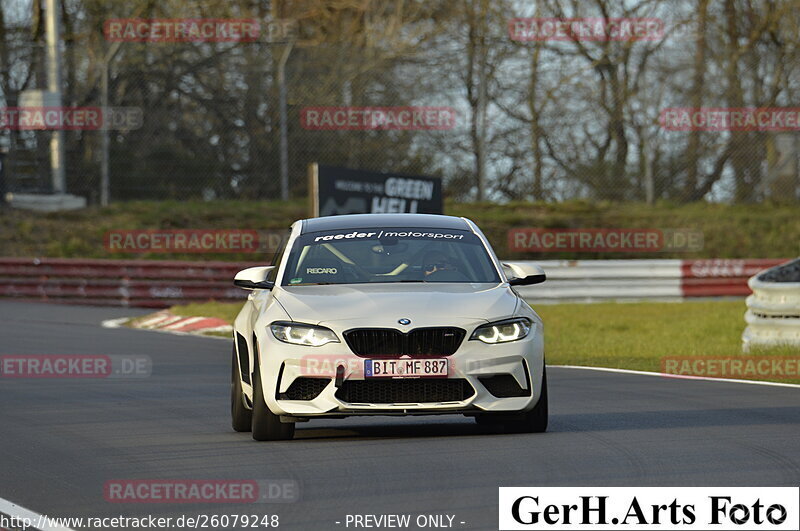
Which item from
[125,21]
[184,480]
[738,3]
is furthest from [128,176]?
[184,480]

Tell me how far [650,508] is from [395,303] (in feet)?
9.23

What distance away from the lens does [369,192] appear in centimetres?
2203

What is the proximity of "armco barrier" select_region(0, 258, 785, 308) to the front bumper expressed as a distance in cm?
1575

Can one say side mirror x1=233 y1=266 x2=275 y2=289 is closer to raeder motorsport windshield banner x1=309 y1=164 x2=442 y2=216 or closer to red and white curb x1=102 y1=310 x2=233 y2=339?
red and white curb x1=102 y1=310 x2=233 y2=339

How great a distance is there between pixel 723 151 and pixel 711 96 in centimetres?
103

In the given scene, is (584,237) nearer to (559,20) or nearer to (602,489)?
(559,20)

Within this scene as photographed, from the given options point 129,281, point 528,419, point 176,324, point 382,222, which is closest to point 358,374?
point 528,419

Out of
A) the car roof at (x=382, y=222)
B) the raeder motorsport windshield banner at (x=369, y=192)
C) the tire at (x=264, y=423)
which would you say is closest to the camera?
the tire at (x=264, y=423)

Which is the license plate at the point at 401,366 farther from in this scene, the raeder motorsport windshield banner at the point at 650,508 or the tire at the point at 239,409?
the raeder motorsport windshield banner at the point at 650,508

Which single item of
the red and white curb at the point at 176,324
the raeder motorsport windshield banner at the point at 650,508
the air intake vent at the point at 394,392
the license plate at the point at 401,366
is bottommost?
the red and white curb at the point at 176,324

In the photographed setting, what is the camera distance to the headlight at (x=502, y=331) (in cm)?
903

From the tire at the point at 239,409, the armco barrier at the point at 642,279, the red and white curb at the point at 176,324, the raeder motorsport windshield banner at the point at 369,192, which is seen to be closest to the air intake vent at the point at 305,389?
the tire at the point at 239,409

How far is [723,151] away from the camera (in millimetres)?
26922

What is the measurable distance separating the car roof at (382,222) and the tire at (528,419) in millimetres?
1568
